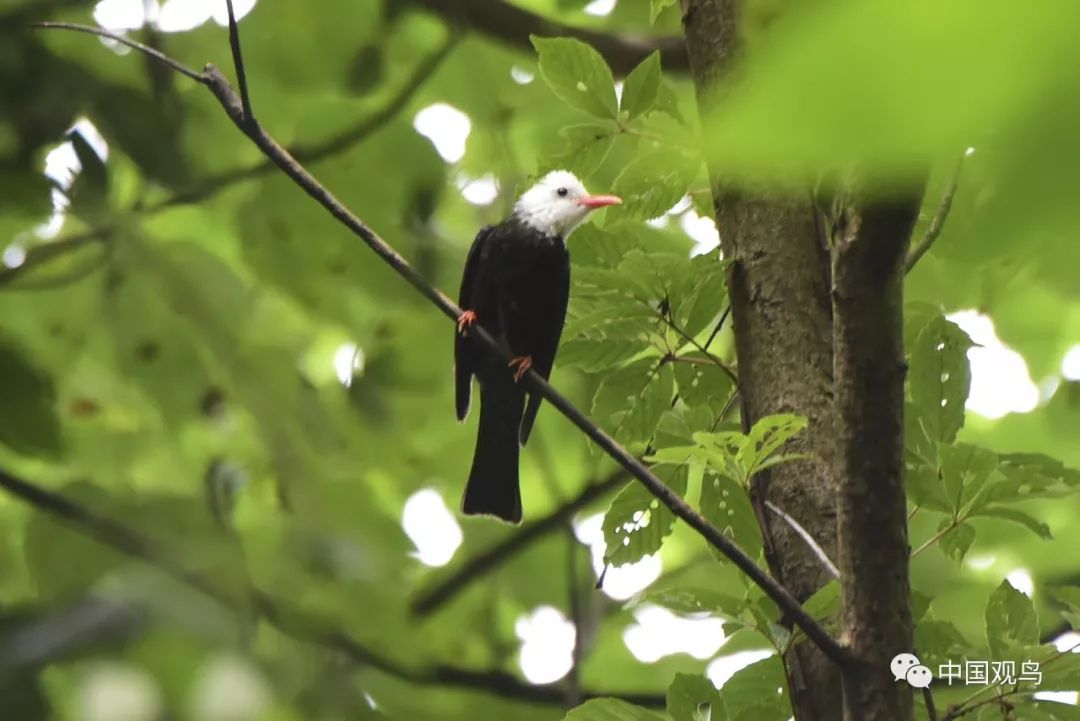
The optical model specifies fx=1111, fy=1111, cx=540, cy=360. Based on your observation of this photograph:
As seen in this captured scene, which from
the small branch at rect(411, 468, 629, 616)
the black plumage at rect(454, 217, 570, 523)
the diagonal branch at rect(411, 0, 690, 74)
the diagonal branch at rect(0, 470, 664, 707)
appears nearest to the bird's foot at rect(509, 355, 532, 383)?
the black plumage at rect(454, 217, 570, 523)

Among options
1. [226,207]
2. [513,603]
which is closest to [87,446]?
[226,207]

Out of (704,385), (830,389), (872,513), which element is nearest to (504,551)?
(704,385)

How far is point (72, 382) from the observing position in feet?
13.2

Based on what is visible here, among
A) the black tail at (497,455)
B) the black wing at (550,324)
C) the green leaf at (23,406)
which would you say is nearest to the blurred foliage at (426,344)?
the green leaf at (23,406)

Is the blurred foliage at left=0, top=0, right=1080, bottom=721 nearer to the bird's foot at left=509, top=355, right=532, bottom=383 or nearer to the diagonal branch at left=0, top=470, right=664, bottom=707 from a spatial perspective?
the diagonal branch at left=0, top=470, right=664, bottom=707

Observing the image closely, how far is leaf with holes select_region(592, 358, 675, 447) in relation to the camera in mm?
2225

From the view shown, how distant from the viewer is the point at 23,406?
1.37 meters

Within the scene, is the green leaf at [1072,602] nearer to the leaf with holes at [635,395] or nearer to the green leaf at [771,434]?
the green leaf at [771,434]

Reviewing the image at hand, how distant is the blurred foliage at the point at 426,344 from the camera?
315 mm

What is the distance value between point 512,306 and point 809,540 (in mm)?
2663

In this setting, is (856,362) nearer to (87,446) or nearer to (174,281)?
(174,281)

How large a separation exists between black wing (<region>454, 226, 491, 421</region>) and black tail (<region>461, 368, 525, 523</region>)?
0.31 feet

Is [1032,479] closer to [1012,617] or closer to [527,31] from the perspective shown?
[1012,617]

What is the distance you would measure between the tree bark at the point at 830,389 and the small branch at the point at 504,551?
5.03ft
